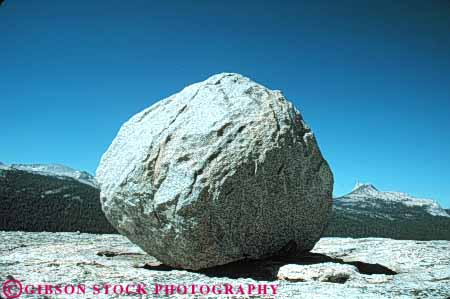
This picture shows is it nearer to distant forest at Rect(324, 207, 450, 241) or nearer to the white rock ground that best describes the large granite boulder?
the white rock ground

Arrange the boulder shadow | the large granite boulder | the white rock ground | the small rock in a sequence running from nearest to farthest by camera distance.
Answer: the white rock ground, the small rock, the large granite boulder, the boulder shadow

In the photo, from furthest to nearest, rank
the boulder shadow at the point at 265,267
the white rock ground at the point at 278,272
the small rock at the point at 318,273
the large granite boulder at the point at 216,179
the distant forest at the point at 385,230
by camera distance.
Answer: the distant forest at the point at 385,230 → the boulder shadow at the point at 265,267 → the large granite boulder at the point at 216,179 → the small rock at the point at 318,273 → the white rock ground at the point at 278,272

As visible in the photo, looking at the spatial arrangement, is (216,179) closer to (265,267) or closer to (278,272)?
(278,272)

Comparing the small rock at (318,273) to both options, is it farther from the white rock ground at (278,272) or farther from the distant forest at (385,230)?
the distant forest at (385,230)

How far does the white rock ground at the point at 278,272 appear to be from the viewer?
9508 millimetres

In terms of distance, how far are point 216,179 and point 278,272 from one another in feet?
9.72

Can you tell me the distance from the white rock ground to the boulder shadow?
1.4 inches

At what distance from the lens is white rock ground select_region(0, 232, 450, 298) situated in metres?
9.51

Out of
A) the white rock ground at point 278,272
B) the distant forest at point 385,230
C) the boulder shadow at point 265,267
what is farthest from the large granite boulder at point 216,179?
the distant forest at point 385,230

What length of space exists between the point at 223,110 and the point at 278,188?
101 inches

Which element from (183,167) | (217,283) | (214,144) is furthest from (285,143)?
(217,283)

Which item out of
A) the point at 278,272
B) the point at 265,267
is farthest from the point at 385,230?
the point at 278,272

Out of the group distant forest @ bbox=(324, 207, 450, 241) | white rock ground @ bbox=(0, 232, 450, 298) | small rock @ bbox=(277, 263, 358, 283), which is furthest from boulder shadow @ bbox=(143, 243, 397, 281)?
distant forest @ bbox=(324, 207, 450, 241)

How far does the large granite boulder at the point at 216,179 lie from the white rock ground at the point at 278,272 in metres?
0.84
